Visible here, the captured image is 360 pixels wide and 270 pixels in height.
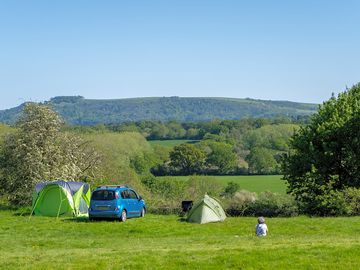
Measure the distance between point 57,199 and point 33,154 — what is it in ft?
22.2

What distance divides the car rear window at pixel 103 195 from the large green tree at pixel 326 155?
13.6 meters

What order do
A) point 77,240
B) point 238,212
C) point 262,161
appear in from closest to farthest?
point 77,240 < point 238,212 < point 262,161

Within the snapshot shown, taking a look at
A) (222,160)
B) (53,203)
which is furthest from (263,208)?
(222,160)

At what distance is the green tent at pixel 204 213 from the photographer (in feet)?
91.6

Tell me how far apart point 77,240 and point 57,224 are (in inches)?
200

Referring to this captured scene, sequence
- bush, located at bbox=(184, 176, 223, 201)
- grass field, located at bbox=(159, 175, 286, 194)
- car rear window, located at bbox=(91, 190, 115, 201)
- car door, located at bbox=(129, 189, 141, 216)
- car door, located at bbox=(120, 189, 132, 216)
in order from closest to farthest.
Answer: car rear window, located at bbox=(91, 190, 115, 201), car door, located at bbox=(120, 189, 132, 216), car door, located at bbox=(129, 189, 141, 216), bush, located at bbox=(184, 176, 223, 201), grass field, located at bbox=(159, 175, 286, 194)

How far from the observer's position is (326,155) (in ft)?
121

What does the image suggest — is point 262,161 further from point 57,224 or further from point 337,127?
point 57,224

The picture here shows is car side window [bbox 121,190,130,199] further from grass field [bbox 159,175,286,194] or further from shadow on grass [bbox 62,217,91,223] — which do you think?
grass field [bbox 159,175,286,194]

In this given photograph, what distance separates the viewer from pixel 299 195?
122ft

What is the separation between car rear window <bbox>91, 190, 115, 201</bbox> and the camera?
27725 millimetres

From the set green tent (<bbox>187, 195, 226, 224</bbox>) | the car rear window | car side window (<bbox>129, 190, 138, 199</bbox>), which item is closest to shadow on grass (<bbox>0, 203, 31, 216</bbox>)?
the car rear window

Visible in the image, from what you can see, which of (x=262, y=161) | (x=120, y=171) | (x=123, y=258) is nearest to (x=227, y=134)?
(x=262, y=161)

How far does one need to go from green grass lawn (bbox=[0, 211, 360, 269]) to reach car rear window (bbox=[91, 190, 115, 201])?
4.24 ft
